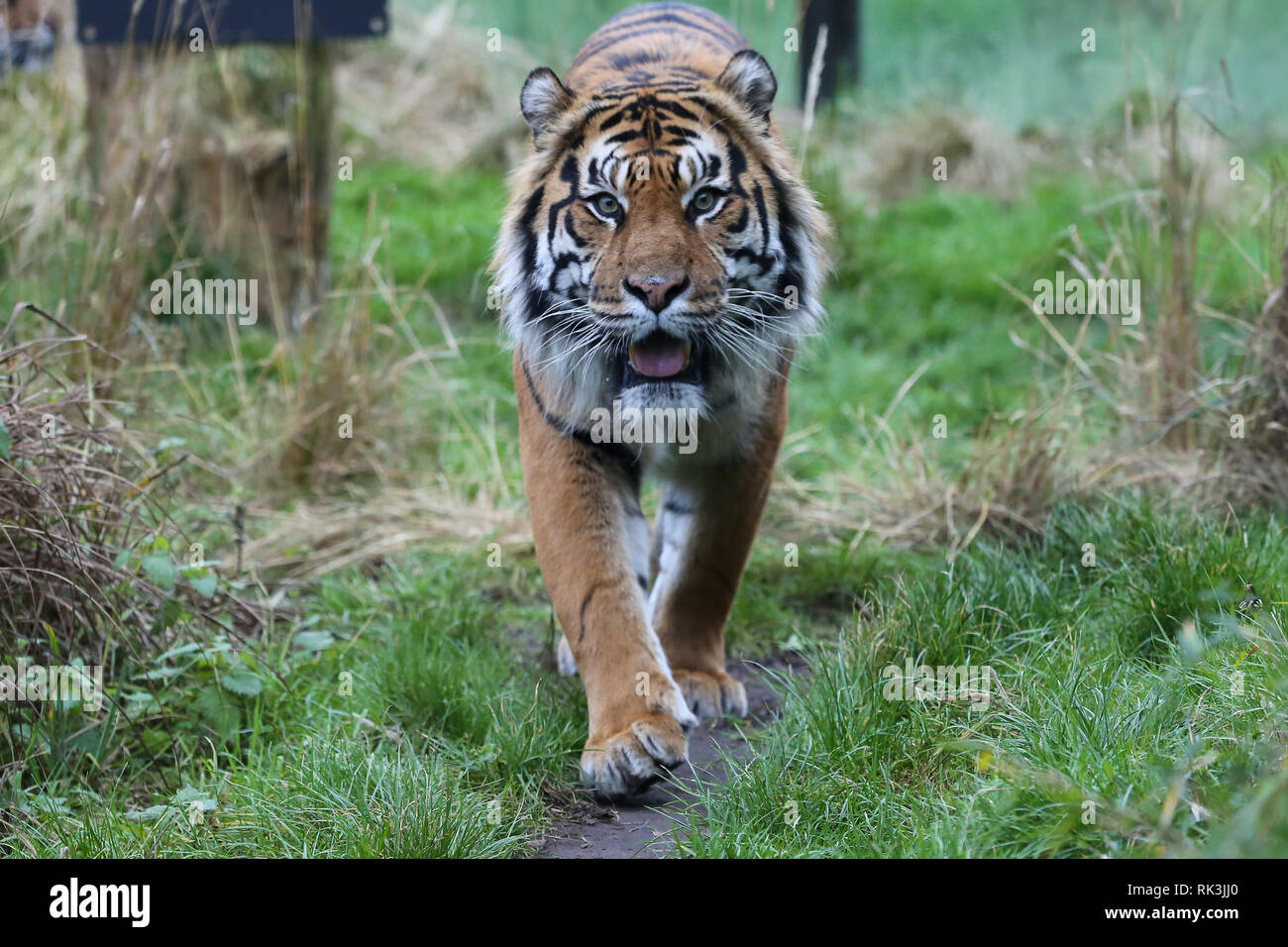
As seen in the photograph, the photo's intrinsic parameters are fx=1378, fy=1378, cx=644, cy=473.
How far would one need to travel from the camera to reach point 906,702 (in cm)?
341

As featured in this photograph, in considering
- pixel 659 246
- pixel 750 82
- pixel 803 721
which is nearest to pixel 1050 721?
pixel 803 721

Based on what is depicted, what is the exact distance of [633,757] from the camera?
3.52 metres

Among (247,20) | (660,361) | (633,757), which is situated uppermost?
(247,20)

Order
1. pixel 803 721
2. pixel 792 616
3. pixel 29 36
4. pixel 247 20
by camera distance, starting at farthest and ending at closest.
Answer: pixel 29 36 < pixel 247 20 < pixel 792 616 < pixel 803 721

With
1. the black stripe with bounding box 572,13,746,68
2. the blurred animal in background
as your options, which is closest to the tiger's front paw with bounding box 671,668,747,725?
the black stripe with bounding box 572,13,746,68

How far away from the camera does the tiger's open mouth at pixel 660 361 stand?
3.83 metres

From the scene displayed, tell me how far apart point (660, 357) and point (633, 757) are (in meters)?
1.10

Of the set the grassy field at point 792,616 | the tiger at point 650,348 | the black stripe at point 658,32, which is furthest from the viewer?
the black stripe at point 658,32

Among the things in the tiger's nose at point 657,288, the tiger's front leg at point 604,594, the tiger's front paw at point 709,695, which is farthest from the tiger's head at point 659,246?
the tiger's front paw at point 709,695

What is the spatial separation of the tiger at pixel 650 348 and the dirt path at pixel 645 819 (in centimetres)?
7

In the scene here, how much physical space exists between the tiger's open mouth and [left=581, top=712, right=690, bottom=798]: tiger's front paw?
3.07 feet

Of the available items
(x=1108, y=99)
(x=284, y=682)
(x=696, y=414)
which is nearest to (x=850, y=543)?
(x=696, y=414)

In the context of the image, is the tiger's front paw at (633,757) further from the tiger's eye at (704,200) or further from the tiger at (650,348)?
the tiger's eye at (704,200)

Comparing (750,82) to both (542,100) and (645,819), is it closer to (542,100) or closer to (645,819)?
(542,100)
